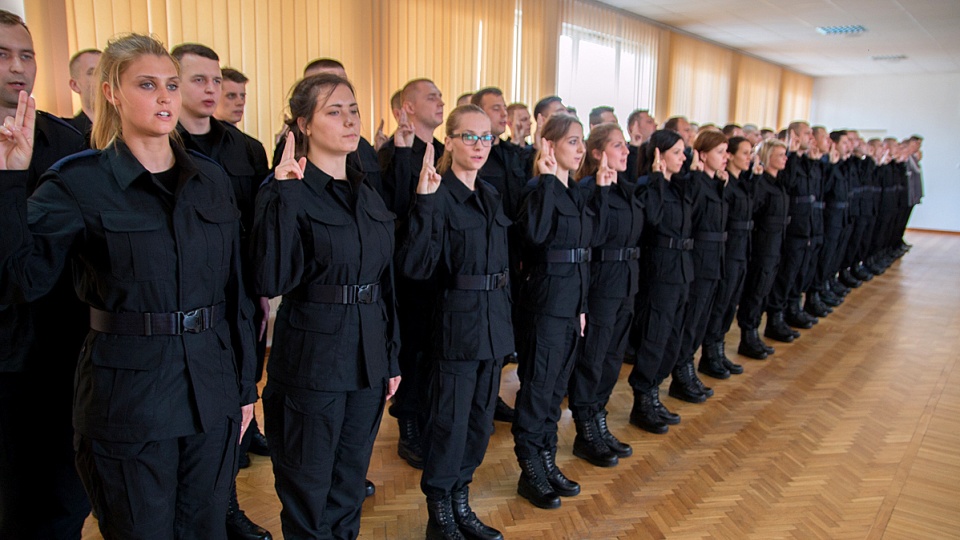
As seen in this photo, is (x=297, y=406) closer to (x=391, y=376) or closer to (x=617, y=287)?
(x=391, y=376)

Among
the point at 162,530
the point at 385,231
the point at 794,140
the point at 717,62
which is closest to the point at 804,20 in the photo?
the point at 717,62

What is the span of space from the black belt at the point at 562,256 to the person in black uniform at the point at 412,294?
544 millimetres

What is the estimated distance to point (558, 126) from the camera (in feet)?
9.38

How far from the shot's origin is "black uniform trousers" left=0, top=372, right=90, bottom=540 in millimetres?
1869

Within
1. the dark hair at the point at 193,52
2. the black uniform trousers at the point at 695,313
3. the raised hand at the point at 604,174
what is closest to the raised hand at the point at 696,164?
the black uniform trousers at the point at 695,313

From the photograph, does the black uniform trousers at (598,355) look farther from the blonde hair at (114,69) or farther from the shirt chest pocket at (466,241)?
the blonde hair at (114,69)

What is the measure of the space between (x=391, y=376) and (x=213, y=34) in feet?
11.1

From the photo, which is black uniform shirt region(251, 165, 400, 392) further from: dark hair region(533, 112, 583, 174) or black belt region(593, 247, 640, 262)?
black belt region(593, 247, 640, 262)

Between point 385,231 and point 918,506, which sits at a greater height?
point 385,231

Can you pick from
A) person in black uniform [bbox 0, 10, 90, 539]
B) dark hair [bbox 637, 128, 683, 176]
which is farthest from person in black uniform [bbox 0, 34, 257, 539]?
dark hair [bbox 637, 128, 683, 176]

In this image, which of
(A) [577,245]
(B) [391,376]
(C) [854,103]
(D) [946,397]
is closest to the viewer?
(B) [391,376]

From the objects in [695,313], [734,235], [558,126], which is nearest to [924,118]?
[734,235]

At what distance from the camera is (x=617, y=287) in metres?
3.19

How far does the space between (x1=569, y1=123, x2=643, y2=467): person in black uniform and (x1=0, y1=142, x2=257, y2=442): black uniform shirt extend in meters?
1.89
